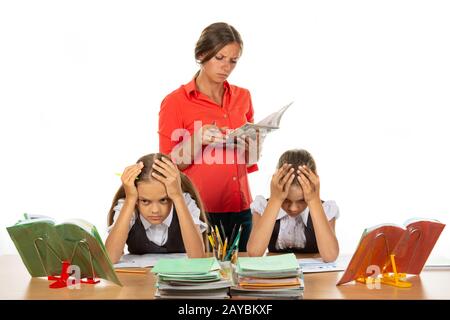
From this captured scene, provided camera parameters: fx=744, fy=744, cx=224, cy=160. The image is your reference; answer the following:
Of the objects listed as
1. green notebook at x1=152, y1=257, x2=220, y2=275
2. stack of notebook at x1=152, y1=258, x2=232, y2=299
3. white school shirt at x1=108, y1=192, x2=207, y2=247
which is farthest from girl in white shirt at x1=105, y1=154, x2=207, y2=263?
stack of notebook at x1=152, y1=258, x2=232, y2=299

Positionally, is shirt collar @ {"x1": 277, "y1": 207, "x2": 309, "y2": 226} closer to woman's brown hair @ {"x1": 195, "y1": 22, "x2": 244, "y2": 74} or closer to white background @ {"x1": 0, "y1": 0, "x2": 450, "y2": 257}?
woman's brown hair @ {"x1": 195, "y1": 22, "x2": 244, "y2": 74}

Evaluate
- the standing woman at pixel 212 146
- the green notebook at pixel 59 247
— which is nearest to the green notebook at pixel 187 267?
the green notebook at pixel 59 247

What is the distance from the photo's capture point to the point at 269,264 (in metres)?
2.15

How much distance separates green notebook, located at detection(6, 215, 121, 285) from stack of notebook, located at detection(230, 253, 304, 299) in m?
0.37

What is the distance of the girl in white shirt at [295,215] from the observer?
8.44 feet

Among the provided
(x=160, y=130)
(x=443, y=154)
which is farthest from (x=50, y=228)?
(x=443, y=154)

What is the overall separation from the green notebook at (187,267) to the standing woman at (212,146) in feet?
2.68

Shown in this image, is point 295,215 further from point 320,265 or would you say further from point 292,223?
point 320,265

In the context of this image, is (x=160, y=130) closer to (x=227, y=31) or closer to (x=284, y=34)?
(x=227, y=31)

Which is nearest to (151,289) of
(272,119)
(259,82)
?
(272,119)

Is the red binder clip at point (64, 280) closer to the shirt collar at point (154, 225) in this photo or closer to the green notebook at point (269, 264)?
the green notebook at point (269, 264)

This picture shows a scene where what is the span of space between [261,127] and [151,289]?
0.92m

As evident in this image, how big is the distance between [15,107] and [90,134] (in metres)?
0.48
